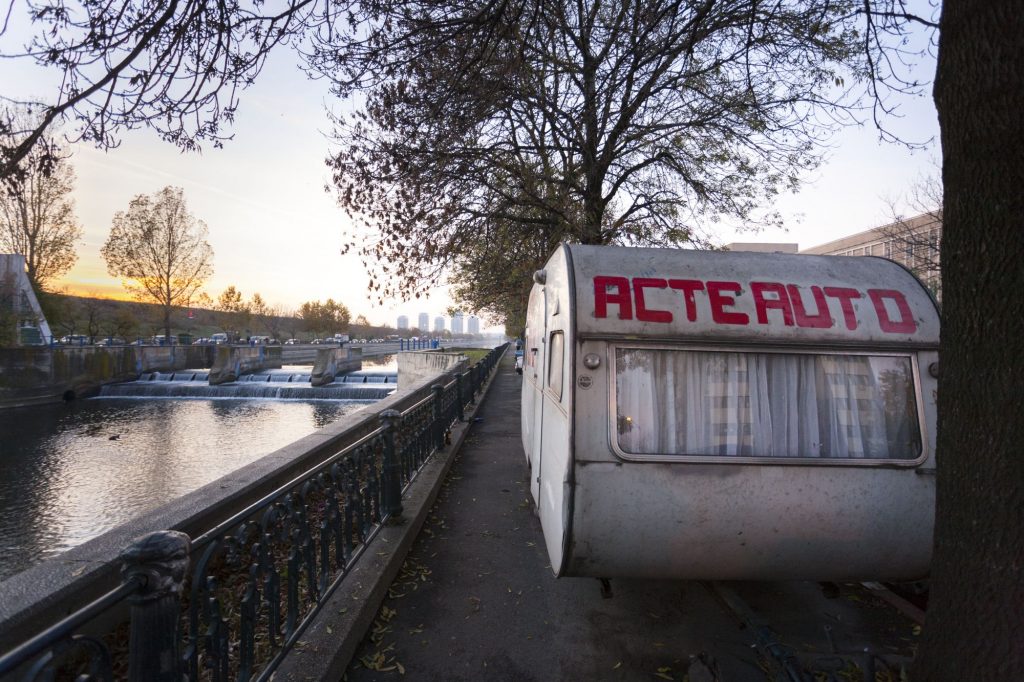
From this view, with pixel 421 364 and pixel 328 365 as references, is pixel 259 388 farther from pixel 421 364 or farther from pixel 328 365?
pixel 421 364

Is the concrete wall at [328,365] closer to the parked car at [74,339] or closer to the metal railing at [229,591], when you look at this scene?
the parked car at [74,339]

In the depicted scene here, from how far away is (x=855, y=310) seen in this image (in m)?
3.53

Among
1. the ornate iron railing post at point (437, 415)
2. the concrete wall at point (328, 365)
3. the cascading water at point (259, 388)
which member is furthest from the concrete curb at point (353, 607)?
the concrete wall at point (328, 365)

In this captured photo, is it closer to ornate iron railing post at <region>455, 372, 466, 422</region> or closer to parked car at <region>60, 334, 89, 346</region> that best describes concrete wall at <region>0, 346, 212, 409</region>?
parked car at <region>60, 334, 89, 346</region>

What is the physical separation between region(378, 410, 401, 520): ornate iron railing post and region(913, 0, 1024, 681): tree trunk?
14.3 ft

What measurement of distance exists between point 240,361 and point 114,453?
21.8 m

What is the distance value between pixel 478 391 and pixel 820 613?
14.3 meters

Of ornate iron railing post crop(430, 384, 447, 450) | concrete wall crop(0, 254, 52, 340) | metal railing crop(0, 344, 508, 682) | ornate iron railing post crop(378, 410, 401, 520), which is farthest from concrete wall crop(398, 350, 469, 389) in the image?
concrete wall crop(0, 254, 52, 340)

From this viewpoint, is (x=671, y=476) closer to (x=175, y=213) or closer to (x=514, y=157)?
(x=514, y=157)

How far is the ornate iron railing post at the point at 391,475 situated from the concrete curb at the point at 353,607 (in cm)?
19

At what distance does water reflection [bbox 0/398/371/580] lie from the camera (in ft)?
40.6

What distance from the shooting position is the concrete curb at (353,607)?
3119 millimetres

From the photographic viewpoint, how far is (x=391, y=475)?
5.39 meters

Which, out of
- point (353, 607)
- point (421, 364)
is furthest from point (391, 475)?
point (421, 364)
